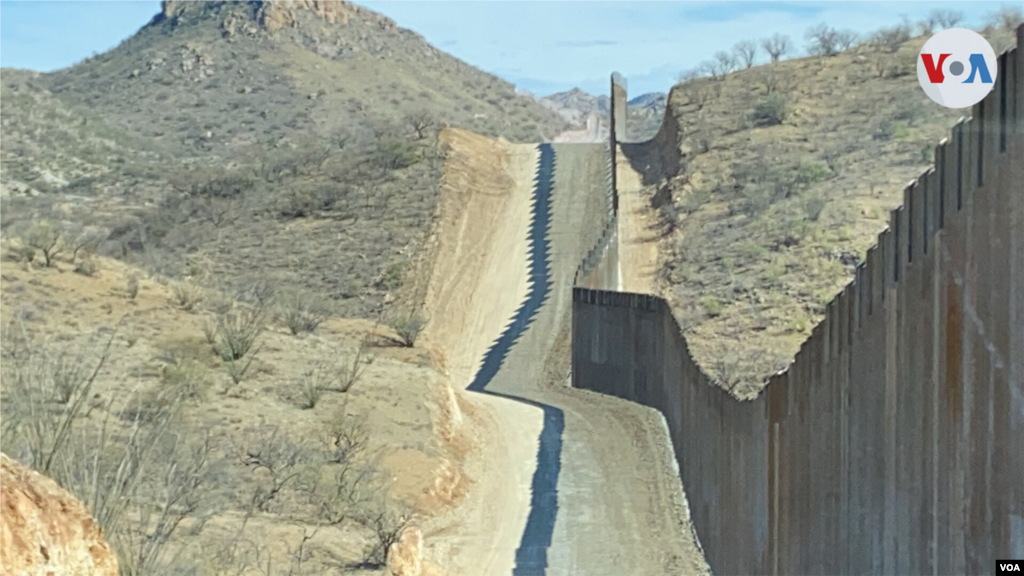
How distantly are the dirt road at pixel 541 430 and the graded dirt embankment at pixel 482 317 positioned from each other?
2.0 inches

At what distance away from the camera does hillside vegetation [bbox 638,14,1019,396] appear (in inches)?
1384

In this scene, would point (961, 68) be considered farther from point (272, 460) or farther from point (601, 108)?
point (601, 108)

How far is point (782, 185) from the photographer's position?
48281 millimetres

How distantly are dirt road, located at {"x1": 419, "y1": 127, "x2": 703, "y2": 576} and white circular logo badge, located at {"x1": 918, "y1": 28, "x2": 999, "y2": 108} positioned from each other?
796 cm

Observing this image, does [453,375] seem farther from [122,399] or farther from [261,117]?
[261,117]

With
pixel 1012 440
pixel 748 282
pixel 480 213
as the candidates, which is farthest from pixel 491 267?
pixel 1012 440

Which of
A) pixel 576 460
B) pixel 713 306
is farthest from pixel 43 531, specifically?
pixel 713 306

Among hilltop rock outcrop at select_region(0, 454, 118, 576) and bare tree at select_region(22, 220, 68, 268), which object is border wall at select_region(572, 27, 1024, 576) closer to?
hilltop rock outcrop at select_region(0, 454, 118, 576)

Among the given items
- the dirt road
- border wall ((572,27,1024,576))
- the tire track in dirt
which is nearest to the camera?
border wall ((572,27,1024,576))

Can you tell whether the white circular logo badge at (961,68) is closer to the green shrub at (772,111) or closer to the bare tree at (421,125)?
the green shrub at (772,111)

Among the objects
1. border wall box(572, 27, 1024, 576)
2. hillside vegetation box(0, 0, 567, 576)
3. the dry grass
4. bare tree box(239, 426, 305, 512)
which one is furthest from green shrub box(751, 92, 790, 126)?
border wall box(572, 27, 1024, 576)

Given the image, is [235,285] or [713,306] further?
[235,285]

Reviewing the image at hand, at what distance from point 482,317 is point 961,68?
30447 mm

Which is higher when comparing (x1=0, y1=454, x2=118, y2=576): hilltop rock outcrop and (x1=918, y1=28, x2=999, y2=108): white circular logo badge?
(x1=918, y1=28, x2=999, y2=108): white circular logo badge
